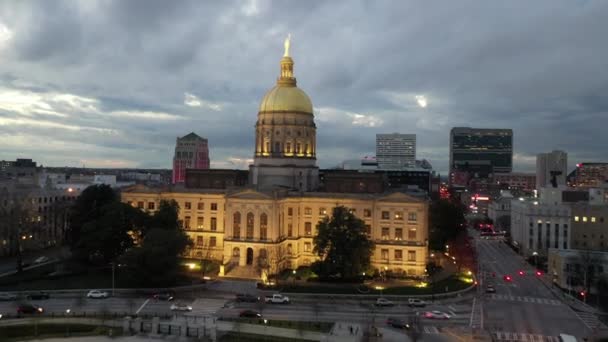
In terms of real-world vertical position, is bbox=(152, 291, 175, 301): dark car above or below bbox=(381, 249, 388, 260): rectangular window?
below

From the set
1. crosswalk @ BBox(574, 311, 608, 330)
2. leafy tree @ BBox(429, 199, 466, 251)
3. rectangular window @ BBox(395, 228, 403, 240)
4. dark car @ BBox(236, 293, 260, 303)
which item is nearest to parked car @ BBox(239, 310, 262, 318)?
dark car @ BBox(236, 293, 260, 303)

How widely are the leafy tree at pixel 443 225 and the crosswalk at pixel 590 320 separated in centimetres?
3970

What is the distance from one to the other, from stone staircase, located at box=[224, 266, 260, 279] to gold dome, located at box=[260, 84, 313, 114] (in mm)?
32849

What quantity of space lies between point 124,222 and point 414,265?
49850 millimetres

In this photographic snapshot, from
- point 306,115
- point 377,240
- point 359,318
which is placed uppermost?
point 306,115

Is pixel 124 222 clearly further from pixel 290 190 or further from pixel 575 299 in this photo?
pixel 575 299

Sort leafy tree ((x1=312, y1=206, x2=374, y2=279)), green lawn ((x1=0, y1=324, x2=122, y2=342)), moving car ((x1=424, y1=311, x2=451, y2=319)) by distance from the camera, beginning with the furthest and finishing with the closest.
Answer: leafy tree ((x1=312, y1=206, x2=374, y2=279))
moving car ((x1=424, y1=311, x2=451, y2=319))
green lawn ((x1=0, y1=324, x2=122, y2=342))

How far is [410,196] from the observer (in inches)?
3701

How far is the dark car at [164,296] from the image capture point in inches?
2894

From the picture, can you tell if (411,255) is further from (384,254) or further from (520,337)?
(520,337)

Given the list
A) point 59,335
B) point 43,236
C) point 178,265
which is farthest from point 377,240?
point 43,236

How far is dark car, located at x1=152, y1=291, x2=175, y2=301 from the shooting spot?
241 ft

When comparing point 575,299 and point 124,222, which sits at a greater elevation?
point 124,222

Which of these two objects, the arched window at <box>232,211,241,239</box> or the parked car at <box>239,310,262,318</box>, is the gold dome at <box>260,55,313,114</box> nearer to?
the arched window at <box>232,211,241,239</box>
